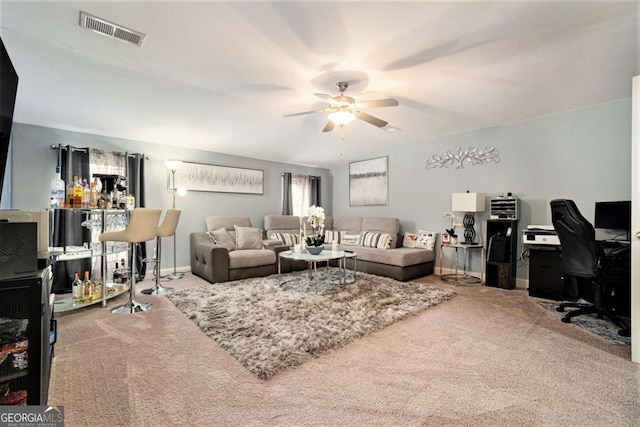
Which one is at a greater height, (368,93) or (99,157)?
(368,93)

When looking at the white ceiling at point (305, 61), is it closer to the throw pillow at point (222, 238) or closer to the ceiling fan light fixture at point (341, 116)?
the ceiling fan light fixture at point (341, 116)

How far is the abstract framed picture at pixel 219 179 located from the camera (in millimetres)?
5254

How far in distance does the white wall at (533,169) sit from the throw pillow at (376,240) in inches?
24.3

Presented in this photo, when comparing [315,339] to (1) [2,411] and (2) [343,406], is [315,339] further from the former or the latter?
(1) [2,411]

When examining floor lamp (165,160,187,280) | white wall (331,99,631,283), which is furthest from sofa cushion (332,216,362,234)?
floor lamp (165,160,187,280)

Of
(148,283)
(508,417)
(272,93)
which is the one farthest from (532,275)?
(148,283)

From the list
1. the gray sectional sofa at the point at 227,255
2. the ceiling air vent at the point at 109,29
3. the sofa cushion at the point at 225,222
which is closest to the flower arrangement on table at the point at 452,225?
the gray sectional sofa at the point at 227,255

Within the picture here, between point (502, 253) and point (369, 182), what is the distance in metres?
2.95

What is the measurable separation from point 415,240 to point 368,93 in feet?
9.43

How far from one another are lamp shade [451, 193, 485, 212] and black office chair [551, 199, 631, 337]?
1.42 metres

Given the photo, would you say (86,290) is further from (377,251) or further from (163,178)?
(377,251)

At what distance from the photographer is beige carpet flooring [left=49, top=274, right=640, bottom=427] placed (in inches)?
60.2

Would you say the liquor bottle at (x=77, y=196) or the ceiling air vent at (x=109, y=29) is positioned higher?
the ceiling air vent at (x=109, y=29)

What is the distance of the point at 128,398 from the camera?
1.67m
